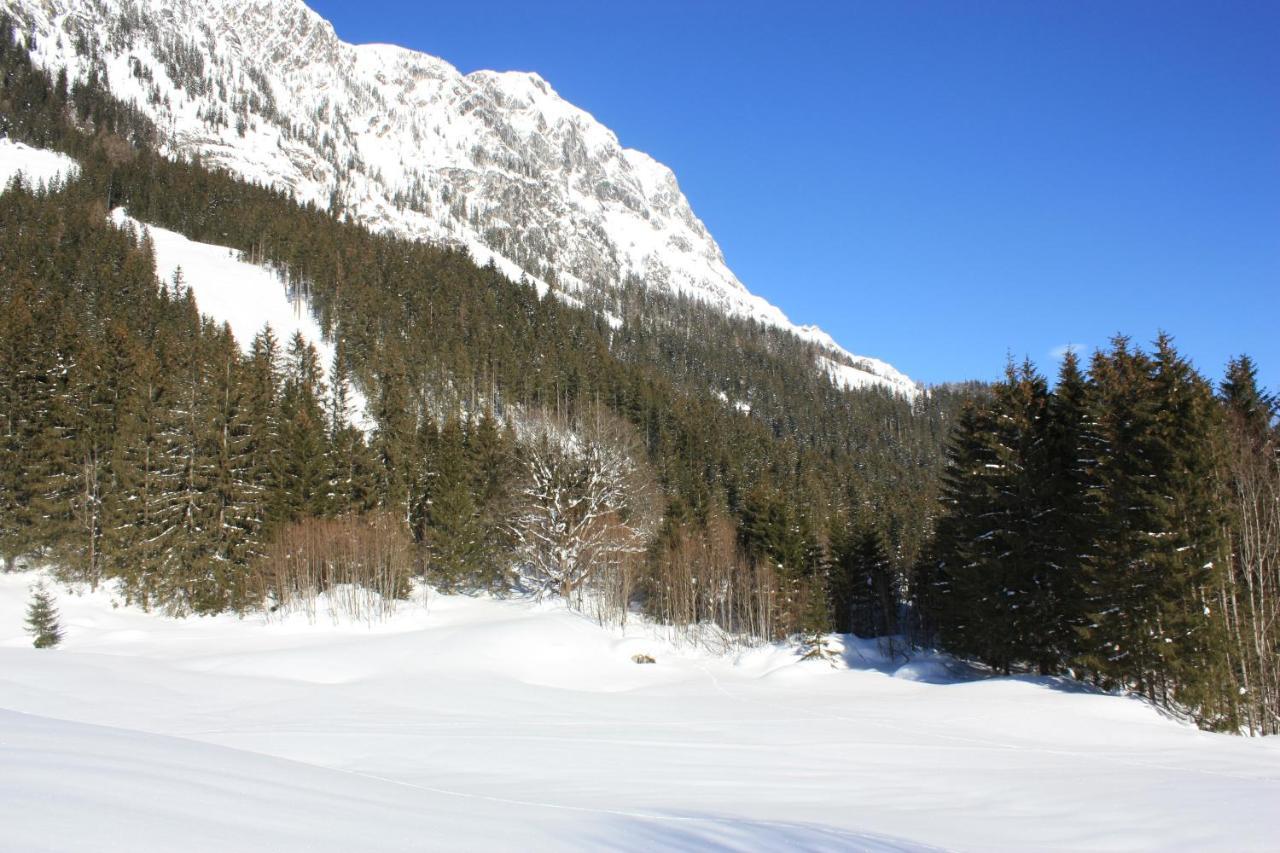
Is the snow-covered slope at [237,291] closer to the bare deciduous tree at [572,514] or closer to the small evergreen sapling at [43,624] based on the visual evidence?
the bare deciduous tree at [572,514]

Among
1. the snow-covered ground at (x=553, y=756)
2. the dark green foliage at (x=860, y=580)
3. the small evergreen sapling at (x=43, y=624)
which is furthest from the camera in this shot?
the dark green foliage at (x=860, y=580)

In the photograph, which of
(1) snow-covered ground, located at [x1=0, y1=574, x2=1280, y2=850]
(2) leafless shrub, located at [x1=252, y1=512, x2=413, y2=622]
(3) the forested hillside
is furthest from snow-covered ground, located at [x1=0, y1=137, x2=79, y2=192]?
(1) snow-covered ground, located at [x1=0, y1=574, x2=1280, y2=850]

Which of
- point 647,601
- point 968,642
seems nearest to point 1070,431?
point 968,642

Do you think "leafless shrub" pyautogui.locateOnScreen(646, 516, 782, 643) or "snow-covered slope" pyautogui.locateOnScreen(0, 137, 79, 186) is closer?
"leafless shrub" pyautogui.locateOnScreen(646, 516, 782, 643)

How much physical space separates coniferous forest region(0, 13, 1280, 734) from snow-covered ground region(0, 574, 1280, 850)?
4394 mm

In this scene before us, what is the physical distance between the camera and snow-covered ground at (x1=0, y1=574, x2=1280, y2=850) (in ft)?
16.7

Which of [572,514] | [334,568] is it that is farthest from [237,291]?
[572,514]

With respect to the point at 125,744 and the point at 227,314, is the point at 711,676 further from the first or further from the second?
the point at 227,314

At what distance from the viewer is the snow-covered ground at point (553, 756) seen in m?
5.08

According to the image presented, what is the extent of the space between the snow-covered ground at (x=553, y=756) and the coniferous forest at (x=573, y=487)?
439cm

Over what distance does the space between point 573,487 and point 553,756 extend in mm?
32359

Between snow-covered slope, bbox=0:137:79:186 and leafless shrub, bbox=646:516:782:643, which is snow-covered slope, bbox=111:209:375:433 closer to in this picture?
snow-covered slope, bbox=0:137:79:186

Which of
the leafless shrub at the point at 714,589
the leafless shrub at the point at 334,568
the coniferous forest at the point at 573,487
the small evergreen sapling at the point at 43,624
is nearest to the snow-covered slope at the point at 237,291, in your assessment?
the coniferous forest at the point at 573,487

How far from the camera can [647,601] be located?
1859 inches
